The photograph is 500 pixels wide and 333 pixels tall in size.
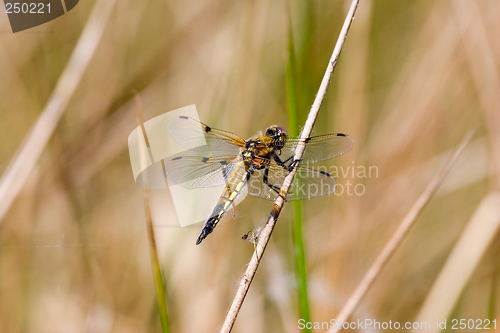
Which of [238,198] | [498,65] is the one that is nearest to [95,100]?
[238,198]

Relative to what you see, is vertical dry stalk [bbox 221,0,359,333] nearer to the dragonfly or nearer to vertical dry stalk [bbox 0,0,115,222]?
the dragonfly

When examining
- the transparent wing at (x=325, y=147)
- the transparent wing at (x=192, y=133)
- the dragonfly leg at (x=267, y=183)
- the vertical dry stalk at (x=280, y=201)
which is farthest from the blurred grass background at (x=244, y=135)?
the vertical dry stalk at (x=280, y=201)

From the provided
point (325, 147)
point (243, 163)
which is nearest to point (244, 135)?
point (243, 163)

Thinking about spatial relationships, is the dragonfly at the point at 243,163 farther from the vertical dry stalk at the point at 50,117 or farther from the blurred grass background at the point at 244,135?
the vertical dry stalk at the point at 50,117

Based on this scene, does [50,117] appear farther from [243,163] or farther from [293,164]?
[293,164]

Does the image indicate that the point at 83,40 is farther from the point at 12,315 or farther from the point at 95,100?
the point at 12,315

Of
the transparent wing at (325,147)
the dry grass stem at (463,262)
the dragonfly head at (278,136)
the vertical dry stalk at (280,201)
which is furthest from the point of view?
the dragonfly head at (278,136)

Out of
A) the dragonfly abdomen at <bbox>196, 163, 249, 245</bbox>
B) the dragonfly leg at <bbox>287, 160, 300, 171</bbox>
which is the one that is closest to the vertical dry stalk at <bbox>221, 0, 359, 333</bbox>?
the dragonfly leg at <bbox>287, 160, 300, 171</bbox>
